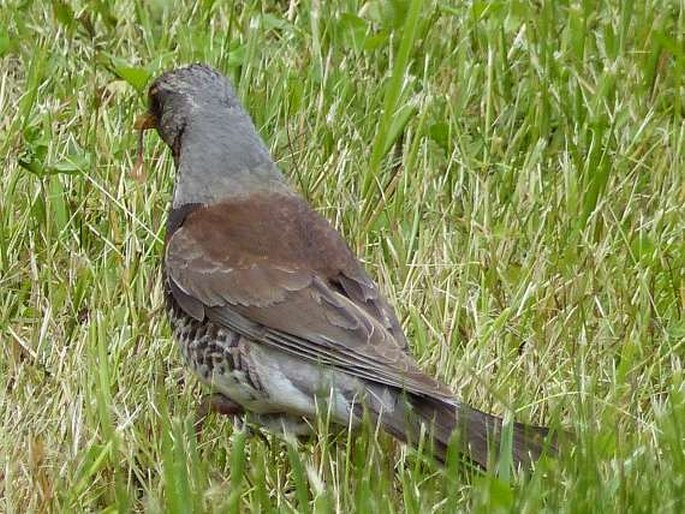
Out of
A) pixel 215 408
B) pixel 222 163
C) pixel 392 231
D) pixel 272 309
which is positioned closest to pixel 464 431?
pixel 272 309

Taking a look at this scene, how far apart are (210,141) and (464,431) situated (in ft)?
4.55

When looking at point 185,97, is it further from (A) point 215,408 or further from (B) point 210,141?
(A) point 215,408

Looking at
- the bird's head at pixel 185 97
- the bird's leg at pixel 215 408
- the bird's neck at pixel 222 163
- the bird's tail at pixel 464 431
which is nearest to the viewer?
the bird's tail at pixel 464 431

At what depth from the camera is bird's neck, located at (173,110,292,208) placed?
5.59m

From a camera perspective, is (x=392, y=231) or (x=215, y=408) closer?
(x=215, y=408)

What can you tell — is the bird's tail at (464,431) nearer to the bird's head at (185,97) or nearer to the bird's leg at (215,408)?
the bird's leg at (215,408)

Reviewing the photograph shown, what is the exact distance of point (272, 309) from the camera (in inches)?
201

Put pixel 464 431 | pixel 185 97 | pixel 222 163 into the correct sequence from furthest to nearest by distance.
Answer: pixel 185 97
pixel 222 163
pixel 464 431

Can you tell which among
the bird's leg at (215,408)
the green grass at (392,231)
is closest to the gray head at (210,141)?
the green grass at (392,231)

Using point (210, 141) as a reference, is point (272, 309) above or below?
below

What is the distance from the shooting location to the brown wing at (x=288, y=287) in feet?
16.2

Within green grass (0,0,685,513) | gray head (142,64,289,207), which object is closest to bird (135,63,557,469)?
gray head (142,64,289,207)

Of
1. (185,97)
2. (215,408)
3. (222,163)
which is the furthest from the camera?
(185,97)

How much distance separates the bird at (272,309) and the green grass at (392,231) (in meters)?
0.12
